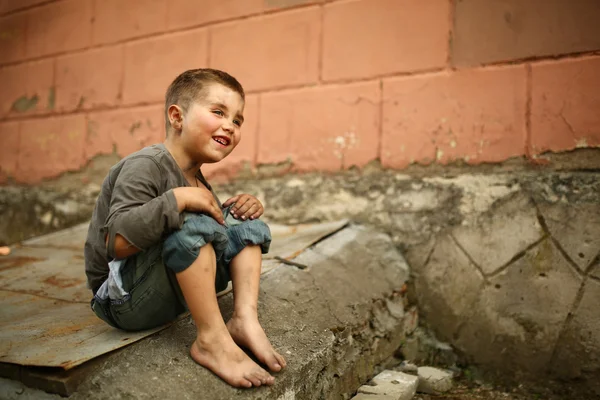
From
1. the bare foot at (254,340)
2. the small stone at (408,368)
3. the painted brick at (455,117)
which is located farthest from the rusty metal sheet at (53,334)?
the painted brick at (455,117)

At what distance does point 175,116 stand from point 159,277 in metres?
0.54

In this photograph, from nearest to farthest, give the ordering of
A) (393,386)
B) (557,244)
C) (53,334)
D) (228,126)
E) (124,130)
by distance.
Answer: (53,334) → (228,126) → (393,386) → (557,244) → (124,130)

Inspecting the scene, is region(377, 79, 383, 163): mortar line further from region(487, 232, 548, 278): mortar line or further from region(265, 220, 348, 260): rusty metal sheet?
region(487, 232, 548, 278): mortar line

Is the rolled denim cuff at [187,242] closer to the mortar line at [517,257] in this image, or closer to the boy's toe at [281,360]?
the boy's toe at [281,360]

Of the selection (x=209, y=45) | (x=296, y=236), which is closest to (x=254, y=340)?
(x=296, y=236)

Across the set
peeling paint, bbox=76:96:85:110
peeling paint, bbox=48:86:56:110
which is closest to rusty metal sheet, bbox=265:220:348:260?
peeling paint, bbox=76:96:85:110

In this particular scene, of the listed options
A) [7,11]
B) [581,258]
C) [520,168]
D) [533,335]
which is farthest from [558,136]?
[7,11]

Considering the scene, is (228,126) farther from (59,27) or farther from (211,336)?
(59,27)

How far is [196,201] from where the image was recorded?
1222 millimetres

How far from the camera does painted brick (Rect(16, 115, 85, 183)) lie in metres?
3.38

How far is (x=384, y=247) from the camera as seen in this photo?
7.59 feet

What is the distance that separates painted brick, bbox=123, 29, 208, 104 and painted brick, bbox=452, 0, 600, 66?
5.15 feet

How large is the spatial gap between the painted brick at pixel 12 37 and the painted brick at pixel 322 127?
2.25m

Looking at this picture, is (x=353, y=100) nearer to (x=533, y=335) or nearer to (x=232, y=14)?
(x=232, y=14)
